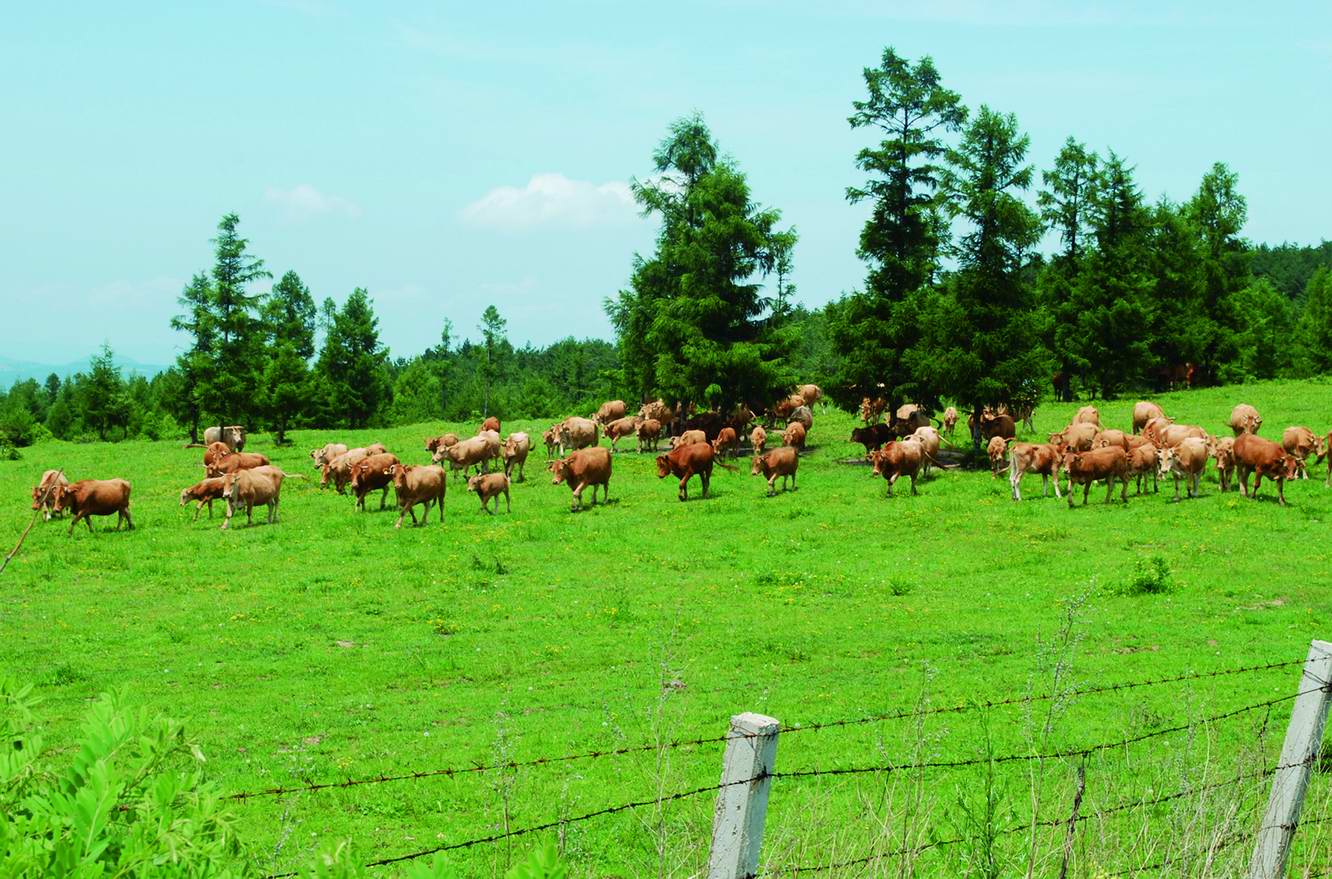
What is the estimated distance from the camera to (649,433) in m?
42.9

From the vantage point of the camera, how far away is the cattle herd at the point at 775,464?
27.0 metres

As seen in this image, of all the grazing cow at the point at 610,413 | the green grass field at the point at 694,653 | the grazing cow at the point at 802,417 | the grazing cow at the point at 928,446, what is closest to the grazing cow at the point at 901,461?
the green grass field at the point at 694,653

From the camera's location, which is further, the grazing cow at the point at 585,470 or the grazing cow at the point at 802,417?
the grazing cow at the point at 802,417

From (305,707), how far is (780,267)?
31.7m

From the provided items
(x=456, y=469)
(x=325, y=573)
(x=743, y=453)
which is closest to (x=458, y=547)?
(x=325, y=573)

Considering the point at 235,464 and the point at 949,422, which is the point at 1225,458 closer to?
the point at 949,422

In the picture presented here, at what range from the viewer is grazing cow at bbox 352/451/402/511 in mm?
29141

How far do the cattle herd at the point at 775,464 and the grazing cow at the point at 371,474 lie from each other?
3cm

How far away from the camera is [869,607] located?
60.3ft

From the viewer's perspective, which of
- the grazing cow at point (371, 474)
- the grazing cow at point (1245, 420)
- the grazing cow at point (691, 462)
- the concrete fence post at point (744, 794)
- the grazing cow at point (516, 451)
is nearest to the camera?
the concrete fence post at point (744, 794)

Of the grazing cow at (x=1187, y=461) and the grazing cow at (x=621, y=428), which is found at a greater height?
the grazing cow at (x=621, y=428)

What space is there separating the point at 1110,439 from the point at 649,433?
18.5 m

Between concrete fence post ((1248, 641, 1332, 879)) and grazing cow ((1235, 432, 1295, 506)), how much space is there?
75.5 ft

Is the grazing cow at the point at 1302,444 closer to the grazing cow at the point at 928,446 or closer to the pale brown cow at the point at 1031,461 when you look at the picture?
the pale brown cow at the point at 1031,461
